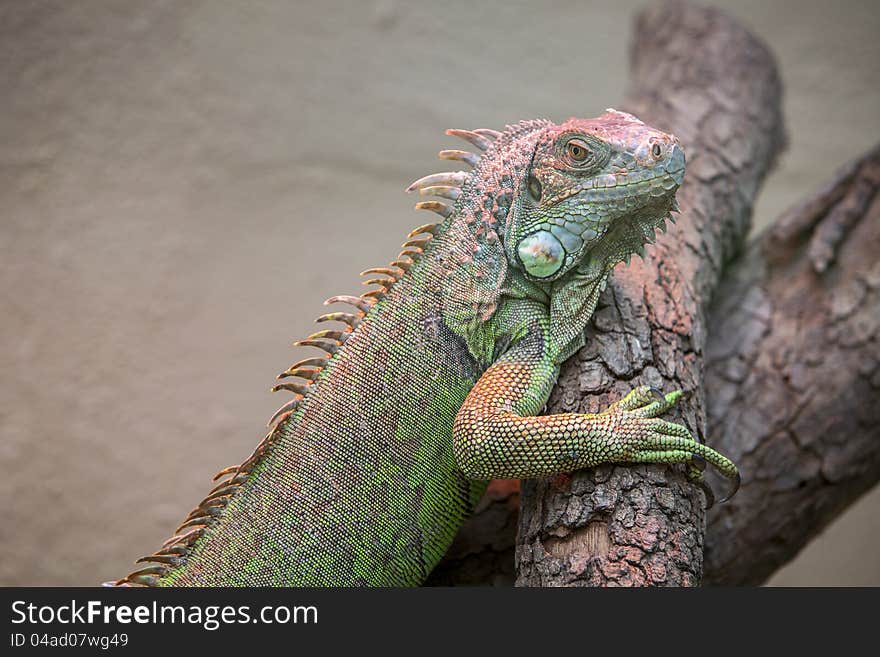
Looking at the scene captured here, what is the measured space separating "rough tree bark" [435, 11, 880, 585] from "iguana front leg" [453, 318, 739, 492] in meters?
1.17

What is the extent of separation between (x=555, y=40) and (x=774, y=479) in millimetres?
4770

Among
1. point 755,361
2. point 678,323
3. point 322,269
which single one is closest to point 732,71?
point 755,361

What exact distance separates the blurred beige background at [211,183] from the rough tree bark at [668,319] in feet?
5.72

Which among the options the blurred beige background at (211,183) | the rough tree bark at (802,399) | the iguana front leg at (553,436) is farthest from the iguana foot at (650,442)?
the blurred beige background at (211,183)

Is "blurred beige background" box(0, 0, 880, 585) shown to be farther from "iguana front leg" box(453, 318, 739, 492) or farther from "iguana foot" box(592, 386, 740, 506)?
"iguana foot" box(592, 386, 740, 506)

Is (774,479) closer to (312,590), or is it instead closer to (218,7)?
(312,590)

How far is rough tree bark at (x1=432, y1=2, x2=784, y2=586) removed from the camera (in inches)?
121

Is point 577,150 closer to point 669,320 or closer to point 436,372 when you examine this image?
point 669,320

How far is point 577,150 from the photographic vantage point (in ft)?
11.4

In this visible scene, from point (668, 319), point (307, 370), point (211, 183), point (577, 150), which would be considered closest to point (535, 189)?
point (577, 150)

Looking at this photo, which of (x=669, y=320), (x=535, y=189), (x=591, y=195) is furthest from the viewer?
(x=669, y=320)

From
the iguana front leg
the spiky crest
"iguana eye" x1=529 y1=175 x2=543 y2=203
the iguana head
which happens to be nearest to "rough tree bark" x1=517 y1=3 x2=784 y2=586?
the iguana front leg

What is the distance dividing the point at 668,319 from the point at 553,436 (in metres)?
1.13

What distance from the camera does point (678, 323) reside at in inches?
154
